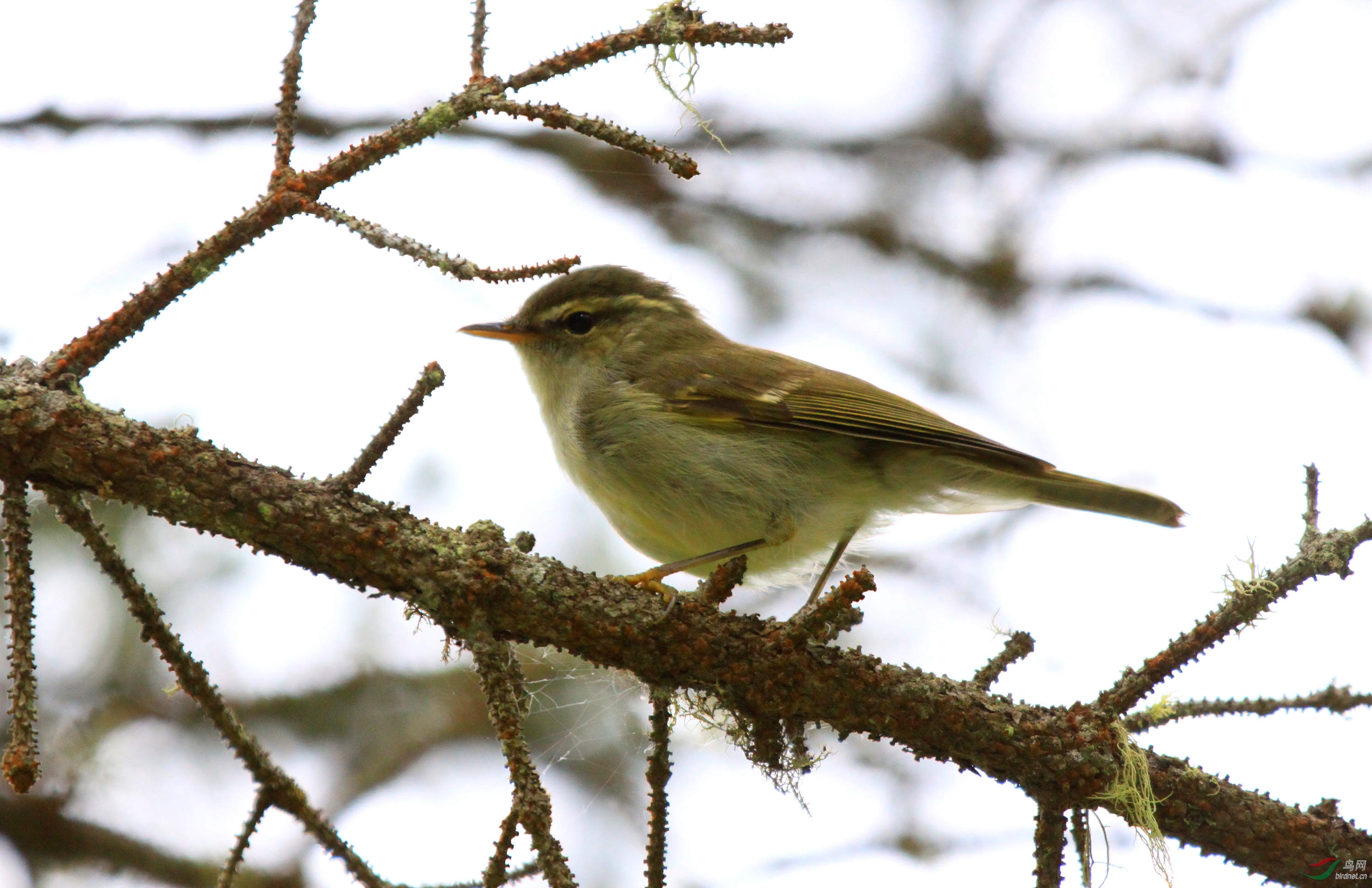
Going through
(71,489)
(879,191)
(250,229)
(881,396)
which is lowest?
(71,489)

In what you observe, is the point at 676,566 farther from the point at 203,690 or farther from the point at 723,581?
the point at 203,690

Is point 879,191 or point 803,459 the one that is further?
point 879,191

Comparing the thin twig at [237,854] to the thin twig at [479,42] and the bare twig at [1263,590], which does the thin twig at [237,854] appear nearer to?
the thin twig at [479,42]

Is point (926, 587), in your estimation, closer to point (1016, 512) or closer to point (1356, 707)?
point (1016, 512)

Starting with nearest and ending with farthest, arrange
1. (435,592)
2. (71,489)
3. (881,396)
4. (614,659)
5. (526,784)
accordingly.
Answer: (526,784) < (71,489) < (435,592) < (614,659) < (881,396)

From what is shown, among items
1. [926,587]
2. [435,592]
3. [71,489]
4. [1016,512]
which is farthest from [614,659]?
[1016,512]

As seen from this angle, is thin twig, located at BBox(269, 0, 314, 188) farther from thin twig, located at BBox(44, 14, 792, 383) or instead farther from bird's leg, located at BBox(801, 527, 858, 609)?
bird's leg, located at BBox(801, 527, 858, 609)

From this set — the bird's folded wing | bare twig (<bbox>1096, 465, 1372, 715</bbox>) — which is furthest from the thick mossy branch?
the bird's folded wing
